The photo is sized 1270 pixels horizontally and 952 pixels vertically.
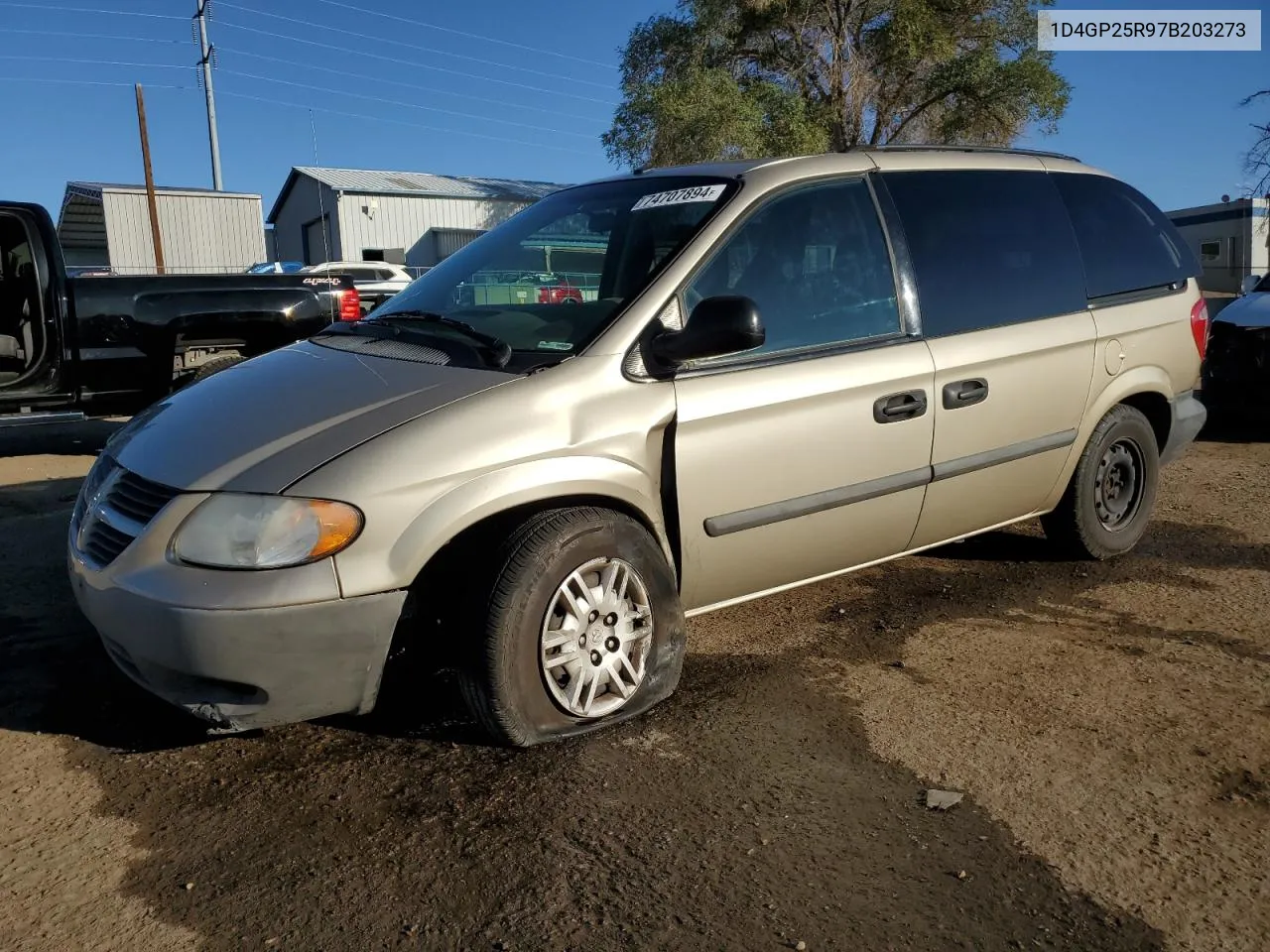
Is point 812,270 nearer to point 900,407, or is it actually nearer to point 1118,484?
point 900,407

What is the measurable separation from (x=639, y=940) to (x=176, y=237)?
1062 inches

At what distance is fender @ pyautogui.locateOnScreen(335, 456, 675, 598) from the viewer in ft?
9.16

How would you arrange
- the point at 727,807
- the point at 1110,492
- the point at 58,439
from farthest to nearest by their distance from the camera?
the point at 58,439 → the point at 1110,492 → the point at 727,807

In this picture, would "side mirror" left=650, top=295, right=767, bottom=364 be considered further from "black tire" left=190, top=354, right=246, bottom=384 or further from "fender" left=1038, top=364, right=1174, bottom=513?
"black tire" left=190, top=354, right=246, bottom=384

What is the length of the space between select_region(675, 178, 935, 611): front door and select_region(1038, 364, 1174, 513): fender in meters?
1.03

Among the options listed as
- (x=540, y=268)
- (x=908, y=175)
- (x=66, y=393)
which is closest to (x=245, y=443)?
(x=540, y=268)

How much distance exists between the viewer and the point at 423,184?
42938mm

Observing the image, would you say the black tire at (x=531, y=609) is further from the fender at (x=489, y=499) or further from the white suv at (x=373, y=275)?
the white suv at (x=373, y=275)

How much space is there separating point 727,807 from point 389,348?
1907 mm

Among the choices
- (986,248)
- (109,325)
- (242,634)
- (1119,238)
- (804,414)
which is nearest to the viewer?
(242,634)

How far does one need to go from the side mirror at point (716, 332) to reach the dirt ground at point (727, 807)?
117 centimetres

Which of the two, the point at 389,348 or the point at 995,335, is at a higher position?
the point at 389,348

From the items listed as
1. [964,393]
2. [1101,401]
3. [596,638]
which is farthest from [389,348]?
[1101,401]

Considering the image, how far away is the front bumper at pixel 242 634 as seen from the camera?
2693mm
